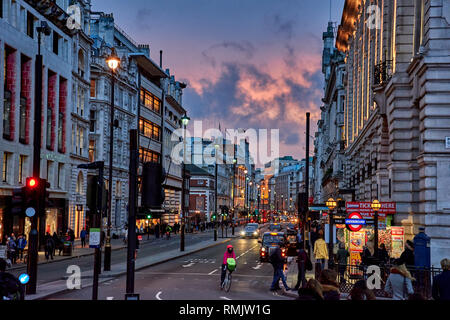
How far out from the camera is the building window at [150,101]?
268ft

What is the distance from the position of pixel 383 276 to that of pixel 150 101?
66989mm

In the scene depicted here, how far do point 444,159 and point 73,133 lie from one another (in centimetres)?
3848

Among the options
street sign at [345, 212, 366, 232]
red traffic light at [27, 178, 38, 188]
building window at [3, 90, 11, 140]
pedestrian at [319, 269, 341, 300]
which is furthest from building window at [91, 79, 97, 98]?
pedestrian at [319, 269, 341, 300]

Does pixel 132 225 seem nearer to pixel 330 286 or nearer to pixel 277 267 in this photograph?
pixel 330 286

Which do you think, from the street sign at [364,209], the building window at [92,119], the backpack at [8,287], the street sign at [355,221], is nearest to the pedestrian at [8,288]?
the backpack at [8,287]

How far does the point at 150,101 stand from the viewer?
279ft

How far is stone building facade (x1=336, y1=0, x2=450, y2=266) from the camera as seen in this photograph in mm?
24938

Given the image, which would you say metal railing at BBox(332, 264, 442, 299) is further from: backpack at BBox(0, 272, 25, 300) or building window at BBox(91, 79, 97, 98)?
building window at BBox(91, 79, 97, 98)

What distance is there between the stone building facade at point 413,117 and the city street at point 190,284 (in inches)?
290

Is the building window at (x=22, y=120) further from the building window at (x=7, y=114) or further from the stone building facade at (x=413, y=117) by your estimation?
the stone building facade at (x=413, y=117)

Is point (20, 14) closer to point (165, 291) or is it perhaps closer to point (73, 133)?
point (73, 133)

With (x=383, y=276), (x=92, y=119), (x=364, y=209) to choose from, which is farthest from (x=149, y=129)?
(x=383, y=276)

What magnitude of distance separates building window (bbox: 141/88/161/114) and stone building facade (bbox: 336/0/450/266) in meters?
45.2

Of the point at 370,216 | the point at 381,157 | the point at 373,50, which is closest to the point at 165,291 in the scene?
the point at 370,216
